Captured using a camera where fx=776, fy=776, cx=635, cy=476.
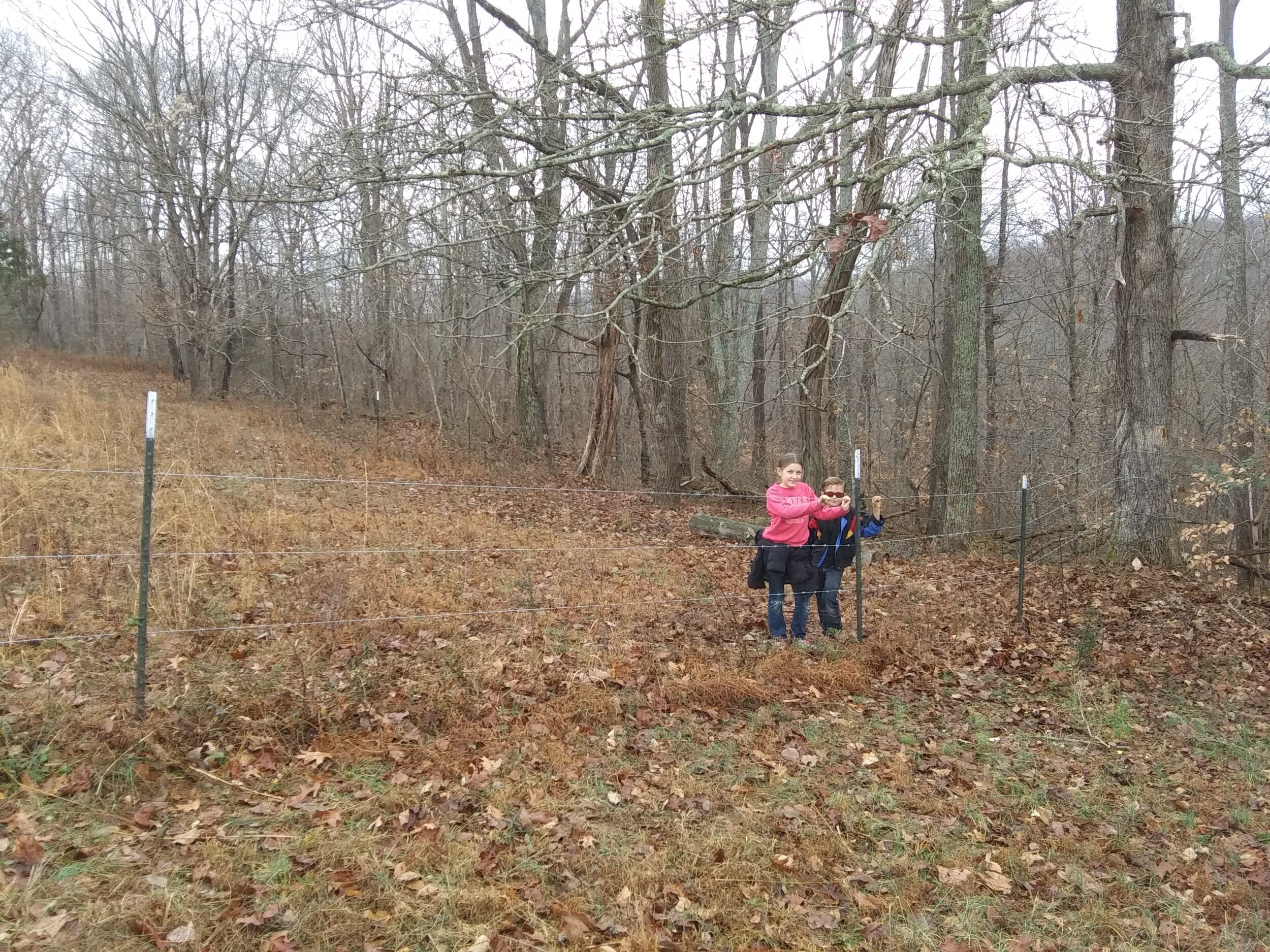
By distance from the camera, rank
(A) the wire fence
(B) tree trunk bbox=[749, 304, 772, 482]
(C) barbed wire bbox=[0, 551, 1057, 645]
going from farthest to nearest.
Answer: (B) tree trunk bbox=[749, 304, 772, 482]
(C) barbed wire bbox=[0, 551, 1057, 645]
(A) the wire fence

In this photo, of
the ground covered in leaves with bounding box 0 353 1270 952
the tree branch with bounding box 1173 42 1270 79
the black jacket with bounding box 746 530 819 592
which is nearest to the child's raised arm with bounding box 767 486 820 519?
the black jacket with bounding box 746 530 819 592

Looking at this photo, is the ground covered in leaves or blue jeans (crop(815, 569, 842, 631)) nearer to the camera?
the ground covered in leaves

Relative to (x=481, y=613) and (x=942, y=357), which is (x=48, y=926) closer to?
(x=481, y=613)

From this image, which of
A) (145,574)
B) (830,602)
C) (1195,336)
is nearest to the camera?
(145,574)

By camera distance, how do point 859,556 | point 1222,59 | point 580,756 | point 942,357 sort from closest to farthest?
point 580,756 < point 859,556 < point 1222,59 < point 942,357

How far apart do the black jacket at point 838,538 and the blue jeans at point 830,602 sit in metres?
0.09

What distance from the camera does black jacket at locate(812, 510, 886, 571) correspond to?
709 centimetres

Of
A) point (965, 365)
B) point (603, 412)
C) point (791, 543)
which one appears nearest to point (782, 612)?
point (791, 543)

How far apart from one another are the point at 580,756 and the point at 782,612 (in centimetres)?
284

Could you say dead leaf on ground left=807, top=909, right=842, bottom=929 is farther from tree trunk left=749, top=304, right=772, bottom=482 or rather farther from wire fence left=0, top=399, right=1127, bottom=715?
tree trunk left=749, top=304, right=772, bottom=482

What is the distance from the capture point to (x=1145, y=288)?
9.06 meters

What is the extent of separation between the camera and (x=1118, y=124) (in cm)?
852

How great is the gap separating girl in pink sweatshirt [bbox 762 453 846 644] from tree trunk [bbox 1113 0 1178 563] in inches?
182

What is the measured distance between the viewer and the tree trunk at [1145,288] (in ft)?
27.9
